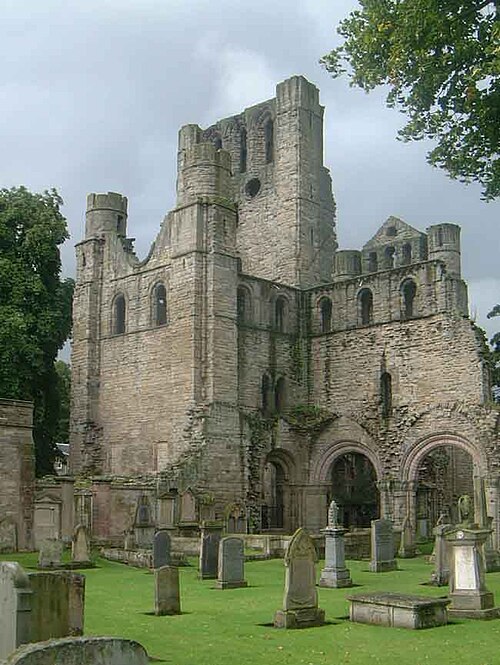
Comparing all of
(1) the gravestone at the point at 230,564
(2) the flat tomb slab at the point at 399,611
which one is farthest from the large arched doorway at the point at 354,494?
(2) the flat tomb slab at the point at 399,611

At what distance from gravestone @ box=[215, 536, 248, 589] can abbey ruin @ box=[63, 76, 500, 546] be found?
35.8 feet

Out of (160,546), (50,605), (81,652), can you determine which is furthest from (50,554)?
(81,652)

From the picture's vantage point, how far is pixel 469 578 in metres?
13.6

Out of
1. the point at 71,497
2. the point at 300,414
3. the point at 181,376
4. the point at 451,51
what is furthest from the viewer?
the point at 300,414

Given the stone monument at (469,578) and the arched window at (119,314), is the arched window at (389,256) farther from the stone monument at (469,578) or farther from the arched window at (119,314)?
the stone monument at (469,578)

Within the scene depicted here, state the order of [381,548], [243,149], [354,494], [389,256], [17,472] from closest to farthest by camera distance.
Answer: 1. [381,548]
2. [17,472]
3. [354,494]
4. [389,256]
5. [243,149]

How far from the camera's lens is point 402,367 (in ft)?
109

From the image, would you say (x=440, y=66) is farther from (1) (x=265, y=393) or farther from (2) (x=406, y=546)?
(1) (x=265, y=393)

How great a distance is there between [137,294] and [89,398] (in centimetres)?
474

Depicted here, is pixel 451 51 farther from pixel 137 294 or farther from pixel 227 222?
pixel 137 294

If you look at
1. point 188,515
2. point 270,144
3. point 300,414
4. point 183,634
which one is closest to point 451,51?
point 183,634

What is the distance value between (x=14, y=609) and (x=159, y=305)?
2851 centimetres

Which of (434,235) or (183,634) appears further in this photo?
(434,235)

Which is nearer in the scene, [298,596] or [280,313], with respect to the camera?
[298,596]
